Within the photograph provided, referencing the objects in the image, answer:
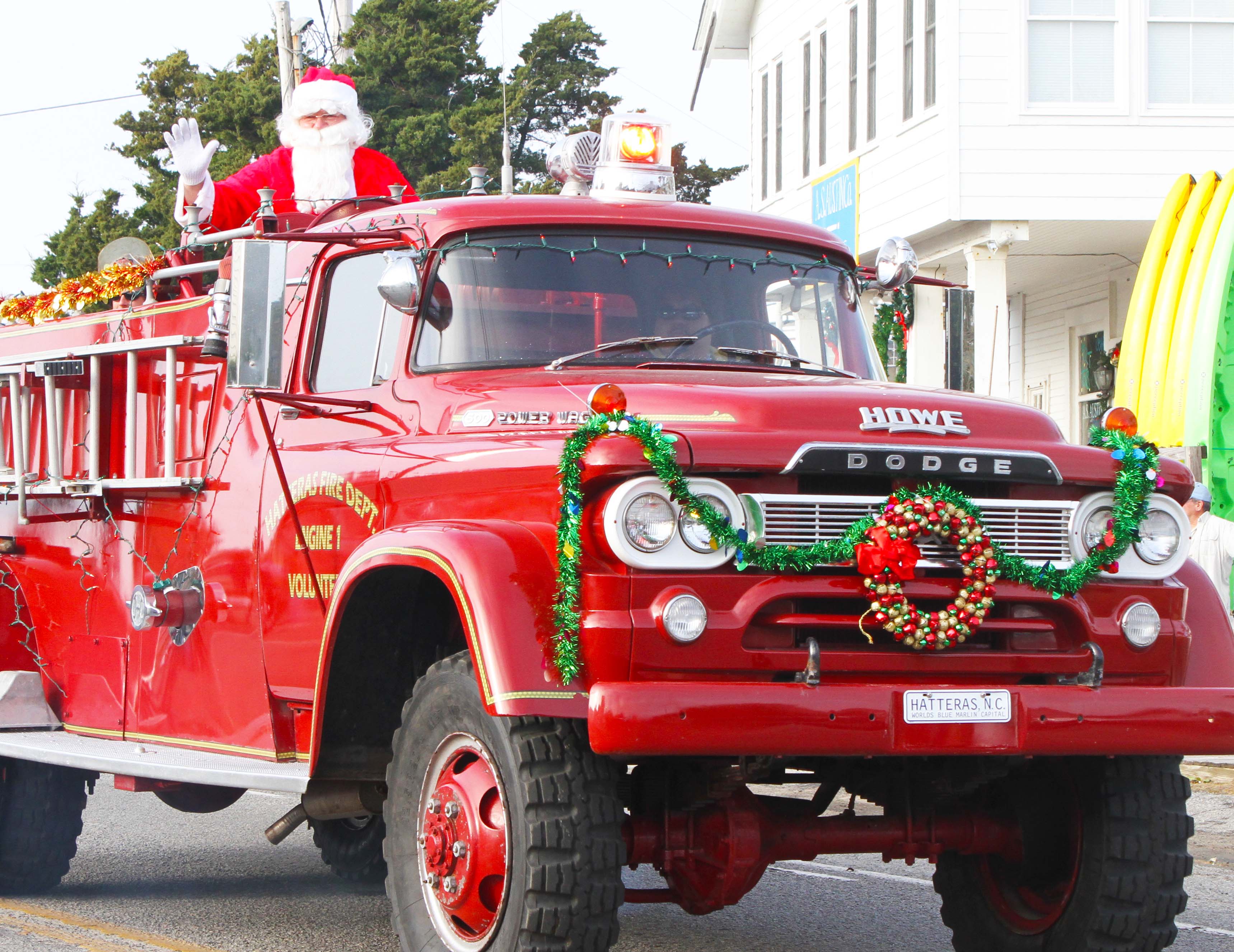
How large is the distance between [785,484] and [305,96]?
471cm

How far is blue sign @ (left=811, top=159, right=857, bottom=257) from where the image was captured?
19.6 m

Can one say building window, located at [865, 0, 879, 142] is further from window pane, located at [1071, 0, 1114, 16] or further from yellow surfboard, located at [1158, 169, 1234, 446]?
yellow surfboard, located at [1158, 169, 1234, 446]

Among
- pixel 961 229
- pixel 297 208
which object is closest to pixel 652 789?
pixel 297 208

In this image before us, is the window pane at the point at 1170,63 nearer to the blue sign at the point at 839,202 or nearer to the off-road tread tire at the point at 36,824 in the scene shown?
the blue sign at the point at 839,202

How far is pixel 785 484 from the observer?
179 inches

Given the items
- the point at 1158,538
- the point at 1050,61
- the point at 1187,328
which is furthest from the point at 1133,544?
the point at 1050,61

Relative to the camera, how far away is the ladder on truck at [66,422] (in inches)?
256

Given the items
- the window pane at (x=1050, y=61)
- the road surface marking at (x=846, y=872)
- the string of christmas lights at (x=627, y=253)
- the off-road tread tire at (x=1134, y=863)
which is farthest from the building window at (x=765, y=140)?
the off-road tread tire at (x=1134, y=863)

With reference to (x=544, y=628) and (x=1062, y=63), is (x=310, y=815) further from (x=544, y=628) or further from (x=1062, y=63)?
(x=1062, y=63)

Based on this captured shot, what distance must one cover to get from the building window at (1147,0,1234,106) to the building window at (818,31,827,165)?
4.74 meters

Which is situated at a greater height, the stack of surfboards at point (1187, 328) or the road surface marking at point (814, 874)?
the stack of surfboards at point (1187, 328)

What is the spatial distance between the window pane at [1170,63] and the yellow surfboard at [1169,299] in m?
2.38

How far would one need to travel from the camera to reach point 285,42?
2281 centimetres

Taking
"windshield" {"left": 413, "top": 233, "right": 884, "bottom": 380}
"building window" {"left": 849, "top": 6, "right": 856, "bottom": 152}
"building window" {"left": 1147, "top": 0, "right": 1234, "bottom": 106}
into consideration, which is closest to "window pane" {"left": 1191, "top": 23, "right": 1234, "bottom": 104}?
"building window" {"left": 1147, "top": 0, "right": 1234, "bottom": 106}
